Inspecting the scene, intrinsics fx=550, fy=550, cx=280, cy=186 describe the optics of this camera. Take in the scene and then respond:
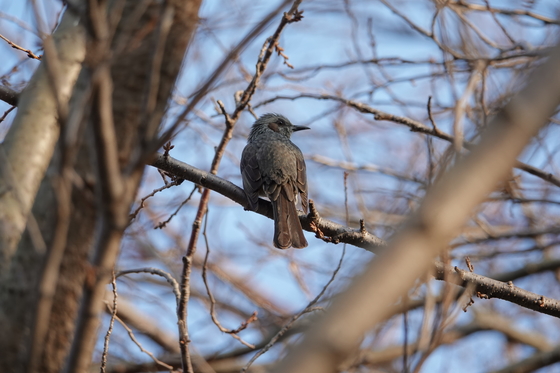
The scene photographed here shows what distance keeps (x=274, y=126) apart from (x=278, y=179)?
1.80 meters

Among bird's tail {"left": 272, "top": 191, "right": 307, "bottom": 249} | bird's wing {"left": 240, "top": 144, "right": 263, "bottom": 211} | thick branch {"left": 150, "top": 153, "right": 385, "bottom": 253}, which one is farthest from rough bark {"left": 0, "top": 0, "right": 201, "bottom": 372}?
bird's tail {"left": 272, "top": 191, "right": 307, "bottom": 249}

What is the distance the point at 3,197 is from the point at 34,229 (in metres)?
1.44

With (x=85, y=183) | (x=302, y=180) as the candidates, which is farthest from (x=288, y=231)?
(x=85, y=183)

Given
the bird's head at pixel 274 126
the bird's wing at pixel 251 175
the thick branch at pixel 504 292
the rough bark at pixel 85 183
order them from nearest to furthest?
1. the rough bark at pixel 85 183
2. the thick branch at pixel 504 292
3. the bird's wing at pixel 251 175
4. the bird's head at pixel 274 126

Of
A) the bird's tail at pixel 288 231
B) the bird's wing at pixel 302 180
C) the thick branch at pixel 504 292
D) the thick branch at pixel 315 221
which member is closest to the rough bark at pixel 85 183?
the thick branch at pixel 315 221

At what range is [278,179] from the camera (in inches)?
225

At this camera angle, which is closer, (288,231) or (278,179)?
(288,231)

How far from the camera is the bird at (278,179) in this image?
16.1 feet

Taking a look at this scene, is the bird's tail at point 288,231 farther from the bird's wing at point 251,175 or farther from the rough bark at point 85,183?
the rough bark at point 85,183

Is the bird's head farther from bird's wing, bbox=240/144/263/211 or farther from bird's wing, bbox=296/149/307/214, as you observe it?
bird's wing, bbox=296/149/307/214

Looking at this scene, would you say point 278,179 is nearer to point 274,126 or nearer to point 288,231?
point 288,231

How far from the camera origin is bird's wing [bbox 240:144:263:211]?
502 centimetres

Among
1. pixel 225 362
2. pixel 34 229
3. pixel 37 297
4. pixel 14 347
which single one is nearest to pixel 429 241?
pixel 37 297

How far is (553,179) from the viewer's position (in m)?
4.94
